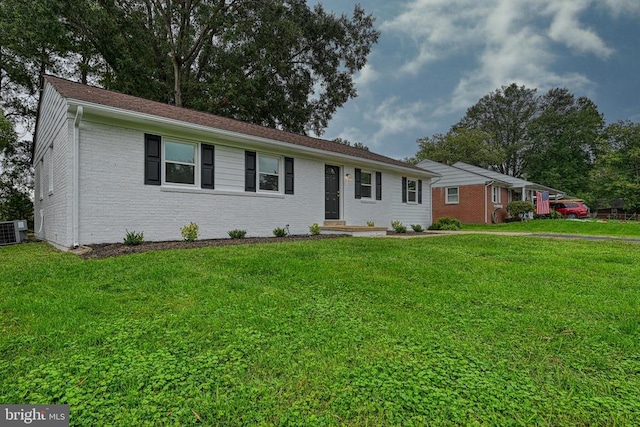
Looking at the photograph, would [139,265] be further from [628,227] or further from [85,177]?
[628,227]

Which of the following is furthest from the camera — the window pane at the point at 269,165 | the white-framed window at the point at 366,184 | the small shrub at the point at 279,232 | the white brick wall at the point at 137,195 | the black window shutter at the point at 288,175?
the white-framed window at the point at 366,184

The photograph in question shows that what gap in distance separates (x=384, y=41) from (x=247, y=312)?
2195 cm

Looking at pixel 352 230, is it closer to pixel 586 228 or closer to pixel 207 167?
pixel 207 167

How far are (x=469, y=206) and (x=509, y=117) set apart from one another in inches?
1095

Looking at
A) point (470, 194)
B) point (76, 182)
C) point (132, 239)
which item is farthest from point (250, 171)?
point (470, 194)

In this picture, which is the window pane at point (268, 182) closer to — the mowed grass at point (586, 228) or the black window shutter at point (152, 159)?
the black window shutter at point (152, 159)

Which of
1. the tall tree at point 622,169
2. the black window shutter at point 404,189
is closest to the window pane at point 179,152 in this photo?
the black window shutter at point 404,189

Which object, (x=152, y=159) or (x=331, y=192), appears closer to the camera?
(x=152, y=159)

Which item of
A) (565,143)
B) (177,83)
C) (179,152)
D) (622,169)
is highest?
(565,143)

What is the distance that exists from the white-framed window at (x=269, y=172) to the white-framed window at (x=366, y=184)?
4.06 meters

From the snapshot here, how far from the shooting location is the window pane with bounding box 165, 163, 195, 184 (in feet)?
26.0

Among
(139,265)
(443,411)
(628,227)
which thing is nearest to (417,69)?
(628,227)

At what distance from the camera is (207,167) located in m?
8.52

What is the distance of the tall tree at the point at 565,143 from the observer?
35688 mm
